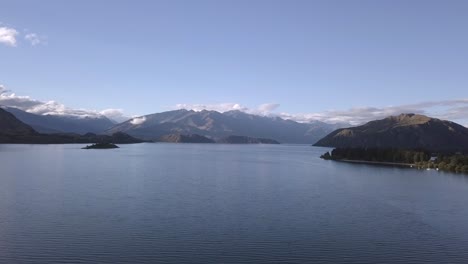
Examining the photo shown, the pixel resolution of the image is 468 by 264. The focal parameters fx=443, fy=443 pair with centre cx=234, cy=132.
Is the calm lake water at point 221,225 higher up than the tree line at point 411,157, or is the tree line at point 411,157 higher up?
the tree line at point 411,157

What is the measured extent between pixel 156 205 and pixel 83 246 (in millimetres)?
16816

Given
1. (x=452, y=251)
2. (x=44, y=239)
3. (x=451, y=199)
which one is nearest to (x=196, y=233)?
(x=44, y=239)

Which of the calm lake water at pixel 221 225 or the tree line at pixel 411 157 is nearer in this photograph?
the calm lake water at pixel 221 225

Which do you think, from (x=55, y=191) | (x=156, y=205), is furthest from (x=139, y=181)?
(x=156, y=205)

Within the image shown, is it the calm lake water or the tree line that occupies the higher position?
the tree line

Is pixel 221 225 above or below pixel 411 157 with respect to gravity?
below

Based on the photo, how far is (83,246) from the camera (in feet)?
99.3

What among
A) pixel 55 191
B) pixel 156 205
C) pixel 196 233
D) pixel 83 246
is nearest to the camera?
pixel 83 246

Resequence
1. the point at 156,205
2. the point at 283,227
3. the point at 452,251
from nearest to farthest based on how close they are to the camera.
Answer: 1. the point at 452,251
2. the point at 283,227
3. the point at 156,205

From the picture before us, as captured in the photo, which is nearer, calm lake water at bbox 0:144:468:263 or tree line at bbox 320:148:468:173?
calm lake water at bbox 0:144:468:263

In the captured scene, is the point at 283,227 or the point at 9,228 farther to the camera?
the point at 283,227

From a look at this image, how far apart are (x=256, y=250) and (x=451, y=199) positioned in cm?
4246

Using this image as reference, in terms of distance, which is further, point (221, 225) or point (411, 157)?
point (411, 157)

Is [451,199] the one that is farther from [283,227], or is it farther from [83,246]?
[83,246]
